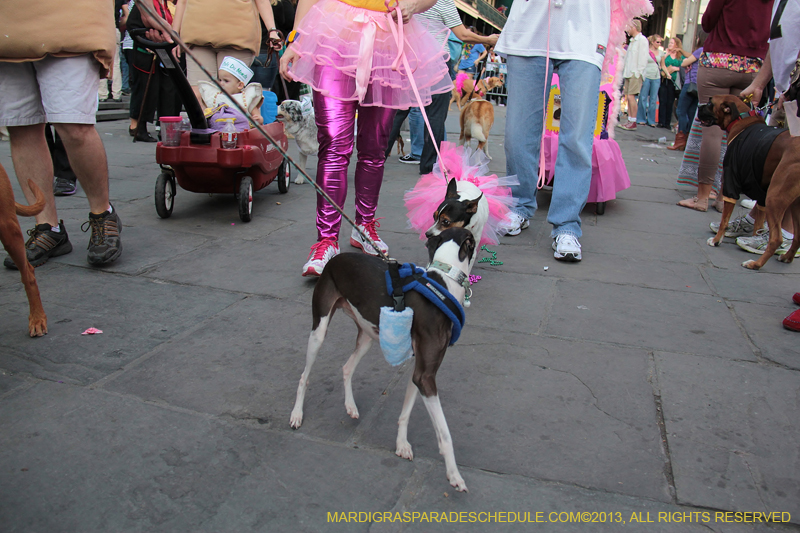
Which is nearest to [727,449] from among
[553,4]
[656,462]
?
[656,462]

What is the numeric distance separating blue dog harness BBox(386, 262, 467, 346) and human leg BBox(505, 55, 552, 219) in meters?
2.84

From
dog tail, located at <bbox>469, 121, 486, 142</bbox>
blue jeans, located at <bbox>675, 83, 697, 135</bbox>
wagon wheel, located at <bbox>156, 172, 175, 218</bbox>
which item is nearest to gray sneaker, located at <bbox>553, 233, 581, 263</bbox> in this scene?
wagon wheel, located at <bbox>156, 172, 175, 218</bbox>

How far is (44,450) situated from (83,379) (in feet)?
1.53

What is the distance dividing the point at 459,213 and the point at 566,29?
6.26 ft

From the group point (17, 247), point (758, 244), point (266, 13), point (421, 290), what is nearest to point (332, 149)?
point (17, 247)

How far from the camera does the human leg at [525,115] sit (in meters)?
4.19

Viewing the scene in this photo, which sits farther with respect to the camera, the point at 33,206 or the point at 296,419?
the point at 33,206

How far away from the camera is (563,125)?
4133 millimetres

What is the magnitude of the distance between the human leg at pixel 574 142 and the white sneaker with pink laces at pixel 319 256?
1666 mm

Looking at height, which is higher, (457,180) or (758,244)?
(457,180)

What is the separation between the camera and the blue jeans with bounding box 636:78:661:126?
49.6ft

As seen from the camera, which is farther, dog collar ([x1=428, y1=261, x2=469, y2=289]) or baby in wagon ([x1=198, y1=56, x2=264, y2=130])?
baby in wagon ([x1=198, y1=56, x2=264, y2=130])

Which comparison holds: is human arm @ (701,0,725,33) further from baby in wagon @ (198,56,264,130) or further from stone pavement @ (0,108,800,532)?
baby in wagon @ (198,56,264,130)

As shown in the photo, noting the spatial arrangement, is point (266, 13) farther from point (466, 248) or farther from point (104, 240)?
point (466, 248)
